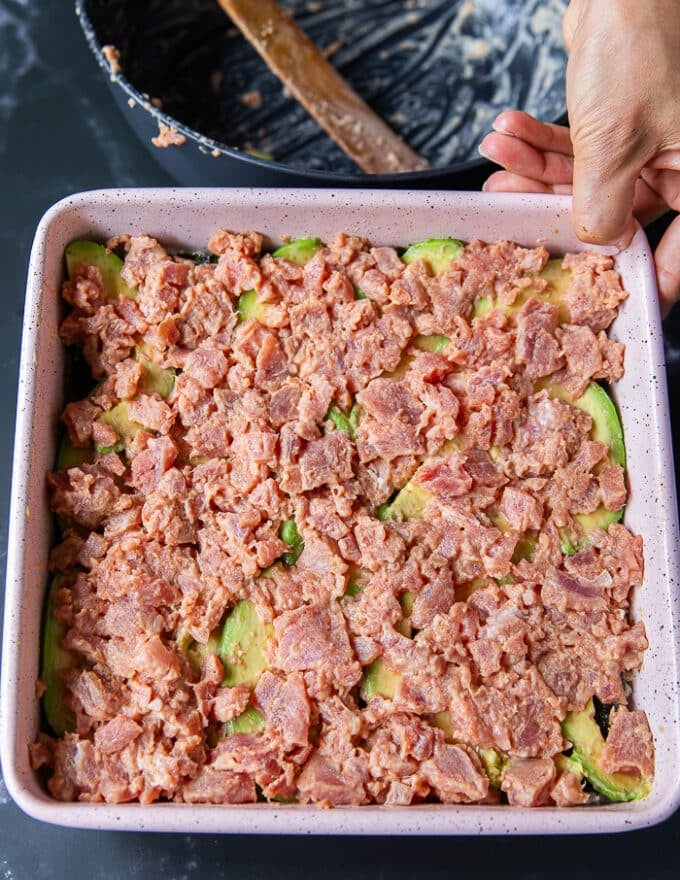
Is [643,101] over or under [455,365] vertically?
over

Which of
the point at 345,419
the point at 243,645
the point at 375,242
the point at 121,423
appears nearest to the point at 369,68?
the point at 375,242

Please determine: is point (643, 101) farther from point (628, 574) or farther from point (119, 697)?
point (119, 697)

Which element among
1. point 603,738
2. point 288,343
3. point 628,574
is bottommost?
point 603,738

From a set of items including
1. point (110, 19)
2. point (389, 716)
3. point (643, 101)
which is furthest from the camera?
point (110, 19)

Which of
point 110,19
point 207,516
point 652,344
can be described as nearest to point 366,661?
point 207,516

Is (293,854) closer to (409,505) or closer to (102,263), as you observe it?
(409,505)
